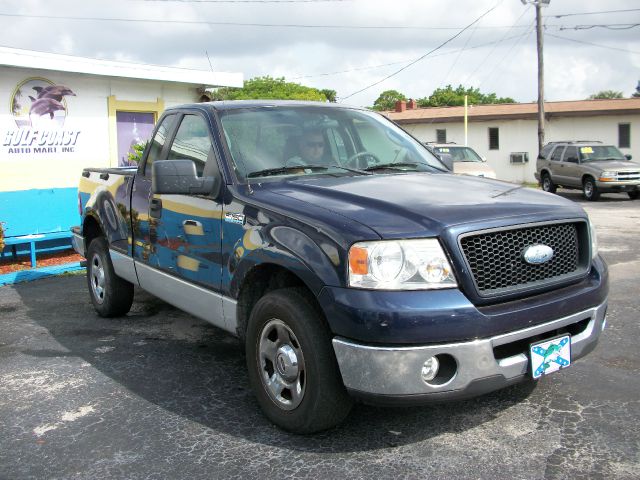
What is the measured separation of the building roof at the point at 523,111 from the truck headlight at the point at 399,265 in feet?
91.1

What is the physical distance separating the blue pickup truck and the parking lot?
0.95 ft

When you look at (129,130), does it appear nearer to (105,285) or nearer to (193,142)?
(105,285)

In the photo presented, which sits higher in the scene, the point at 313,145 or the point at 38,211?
the point at 313,145

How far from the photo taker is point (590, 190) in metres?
20.6

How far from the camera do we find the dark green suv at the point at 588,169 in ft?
65.1

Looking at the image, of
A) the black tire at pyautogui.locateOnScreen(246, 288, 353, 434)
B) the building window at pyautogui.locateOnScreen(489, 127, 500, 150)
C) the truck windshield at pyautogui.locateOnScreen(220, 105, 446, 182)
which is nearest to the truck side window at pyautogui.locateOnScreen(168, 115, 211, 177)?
the truck windshield at pyautogui.locateOnScreen(220, 105, 446, 182)

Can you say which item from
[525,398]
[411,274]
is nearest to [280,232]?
[411,274]

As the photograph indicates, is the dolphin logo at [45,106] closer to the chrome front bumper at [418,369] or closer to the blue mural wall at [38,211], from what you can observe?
the blue mural wall at [38,211]

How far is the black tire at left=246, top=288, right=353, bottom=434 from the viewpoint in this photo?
3.39 meters

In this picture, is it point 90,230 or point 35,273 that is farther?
point 35,273

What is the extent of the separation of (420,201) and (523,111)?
2991 cm

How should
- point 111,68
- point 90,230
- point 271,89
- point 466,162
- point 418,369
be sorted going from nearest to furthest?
point 418,369
point 90,230
point 111,68
point 466,162
point 271,89

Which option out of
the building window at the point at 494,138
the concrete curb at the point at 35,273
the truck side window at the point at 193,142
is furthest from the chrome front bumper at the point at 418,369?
the building window at the point at 494,138

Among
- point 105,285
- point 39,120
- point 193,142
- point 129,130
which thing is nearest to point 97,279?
point 105,285
